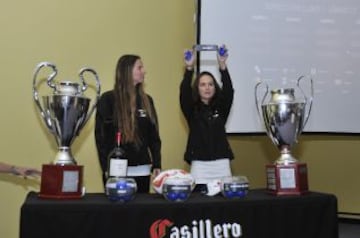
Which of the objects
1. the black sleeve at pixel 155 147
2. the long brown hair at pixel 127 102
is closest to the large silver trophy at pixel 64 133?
the long brown hair at pixel 127 102

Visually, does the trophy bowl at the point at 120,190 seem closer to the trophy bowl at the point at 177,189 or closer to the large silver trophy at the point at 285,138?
the trophy bowl at the point at 177,189

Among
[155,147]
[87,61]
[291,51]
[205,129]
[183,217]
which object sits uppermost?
[291,51]

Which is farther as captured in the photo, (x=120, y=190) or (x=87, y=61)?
(x=87, y=61)

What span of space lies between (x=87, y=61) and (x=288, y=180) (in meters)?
1.57

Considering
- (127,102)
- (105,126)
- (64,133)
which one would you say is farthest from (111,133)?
(64,133)

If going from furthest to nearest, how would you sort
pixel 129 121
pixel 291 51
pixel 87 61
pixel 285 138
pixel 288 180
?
pixel 291 51, pixel 87 61, pixel 129 121, pixel 285 138, pixel 288 180

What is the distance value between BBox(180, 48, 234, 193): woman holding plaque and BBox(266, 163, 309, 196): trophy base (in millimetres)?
478

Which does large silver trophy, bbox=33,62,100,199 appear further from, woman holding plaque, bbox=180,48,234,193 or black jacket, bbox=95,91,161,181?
woman holding plaque, bbox=180,48,234,193

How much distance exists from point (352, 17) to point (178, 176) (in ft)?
7.35

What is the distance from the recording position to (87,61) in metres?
2.83

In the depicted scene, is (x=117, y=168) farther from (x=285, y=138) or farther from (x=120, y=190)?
(x=285, y=138)

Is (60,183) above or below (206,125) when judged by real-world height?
below

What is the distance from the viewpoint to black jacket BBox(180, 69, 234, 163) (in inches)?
90.4

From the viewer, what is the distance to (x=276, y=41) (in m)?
3.14
